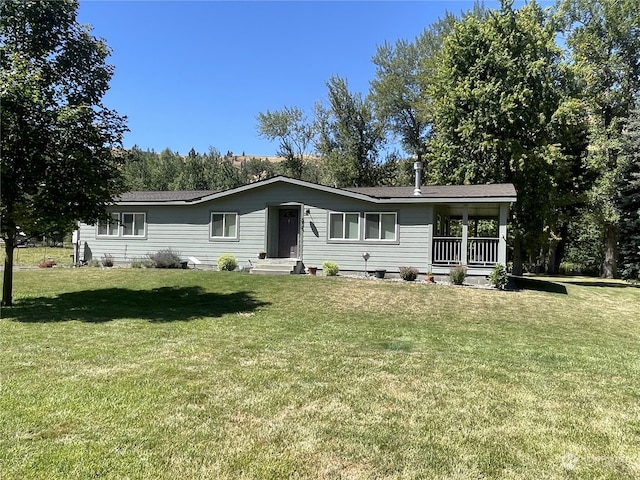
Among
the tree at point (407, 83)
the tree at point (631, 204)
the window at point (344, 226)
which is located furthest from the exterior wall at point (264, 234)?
the tree at point (407, 83)

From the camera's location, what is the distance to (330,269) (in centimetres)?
1616

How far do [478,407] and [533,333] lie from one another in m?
5.16

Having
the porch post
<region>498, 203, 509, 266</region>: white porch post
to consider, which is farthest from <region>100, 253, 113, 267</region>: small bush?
<region>498, 203, 509, 266</region>: white porch post

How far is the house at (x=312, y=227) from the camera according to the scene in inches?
625

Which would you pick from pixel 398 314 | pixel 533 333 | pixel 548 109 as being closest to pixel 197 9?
pixel 398 314

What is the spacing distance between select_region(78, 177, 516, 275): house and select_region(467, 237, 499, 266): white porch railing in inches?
1.3

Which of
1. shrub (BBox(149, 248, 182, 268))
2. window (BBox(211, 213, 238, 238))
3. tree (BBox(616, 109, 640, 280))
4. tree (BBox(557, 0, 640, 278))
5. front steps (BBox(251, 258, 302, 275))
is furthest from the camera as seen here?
tree (BBox(557, 0, 640, 278))

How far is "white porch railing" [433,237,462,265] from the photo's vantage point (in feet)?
52.6

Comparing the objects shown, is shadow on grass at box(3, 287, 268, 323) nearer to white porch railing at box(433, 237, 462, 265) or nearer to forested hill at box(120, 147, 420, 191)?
white porch railing at box(433, 237, 462, 265)

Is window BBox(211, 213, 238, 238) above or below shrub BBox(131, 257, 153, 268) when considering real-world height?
above

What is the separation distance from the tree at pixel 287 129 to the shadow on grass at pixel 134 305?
29586 millimetres

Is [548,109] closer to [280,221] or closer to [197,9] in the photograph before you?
[280,221]

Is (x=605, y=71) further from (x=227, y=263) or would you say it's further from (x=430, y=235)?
(x=227, y=263)

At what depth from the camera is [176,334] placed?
7238 millimetres
